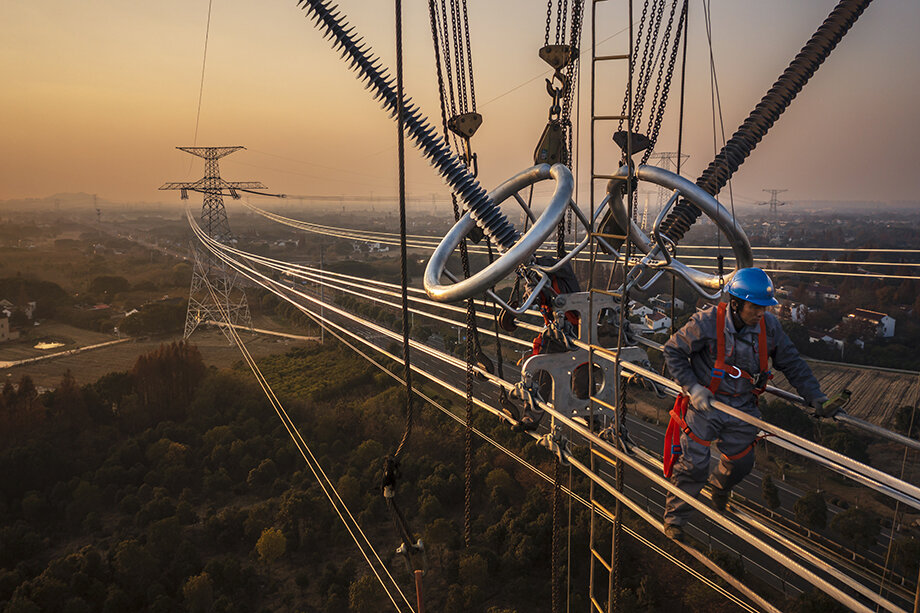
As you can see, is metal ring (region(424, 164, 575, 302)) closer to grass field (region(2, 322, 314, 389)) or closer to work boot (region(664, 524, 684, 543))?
work boot (region(664, 524, 684, 543))

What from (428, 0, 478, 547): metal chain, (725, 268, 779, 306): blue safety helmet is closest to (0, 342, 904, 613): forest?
(428, 0, 478, 547): metal chain

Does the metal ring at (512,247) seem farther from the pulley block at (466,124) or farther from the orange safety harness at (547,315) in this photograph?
the pulley block at (466,124)

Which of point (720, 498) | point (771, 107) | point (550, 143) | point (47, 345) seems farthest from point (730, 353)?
point (47, 345)

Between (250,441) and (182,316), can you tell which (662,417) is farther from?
(182,316)

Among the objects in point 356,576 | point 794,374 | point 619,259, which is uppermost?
point 619,259

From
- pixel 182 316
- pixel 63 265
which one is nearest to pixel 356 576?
pixel 182 316

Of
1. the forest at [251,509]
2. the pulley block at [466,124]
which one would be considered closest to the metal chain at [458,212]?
the pulley block at [466,124]
